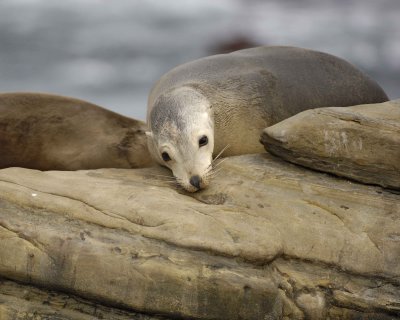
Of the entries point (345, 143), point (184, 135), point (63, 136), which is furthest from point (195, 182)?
point (63, 136)

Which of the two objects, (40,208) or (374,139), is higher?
(374,139)

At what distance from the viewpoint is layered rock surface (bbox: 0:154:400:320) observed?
4473 millimetres

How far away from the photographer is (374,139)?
545 cm

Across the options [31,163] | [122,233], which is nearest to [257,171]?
[122,233]

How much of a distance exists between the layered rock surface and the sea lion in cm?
68

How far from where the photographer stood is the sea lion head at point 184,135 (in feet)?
18.7

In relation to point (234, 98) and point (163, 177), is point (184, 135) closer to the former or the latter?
point (163, 177)

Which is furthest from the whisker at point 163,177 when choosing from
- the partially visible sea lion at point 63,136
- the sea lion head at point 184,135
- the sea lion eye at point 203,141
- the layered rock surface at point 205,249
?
the partially visible sea lion at point 63,136

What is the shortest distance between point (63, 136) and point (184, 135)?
1659 mm

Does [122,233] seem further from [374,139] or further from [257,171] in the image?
[374,139]

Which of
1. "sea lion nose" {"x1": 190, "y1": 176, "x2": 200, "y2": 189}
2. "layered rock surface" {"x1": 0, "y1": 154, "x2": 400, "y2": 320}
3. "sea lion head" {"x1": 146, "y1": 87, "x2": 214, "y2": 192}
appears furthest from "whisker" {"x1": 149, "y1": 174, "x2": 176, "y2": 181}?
"layered rock surface" {"x1": 0, "y1": 154, "x2": 400, "y2": 320}

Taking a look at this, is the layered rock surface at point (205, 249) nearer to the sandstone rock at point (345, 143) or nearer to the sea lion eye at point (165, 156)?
the sandstone rock at point (345, 143)

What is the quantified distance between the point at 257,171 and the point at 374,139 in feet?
2.93

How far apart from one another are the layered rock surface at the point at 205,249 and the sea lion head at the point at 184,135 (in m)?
0.38
